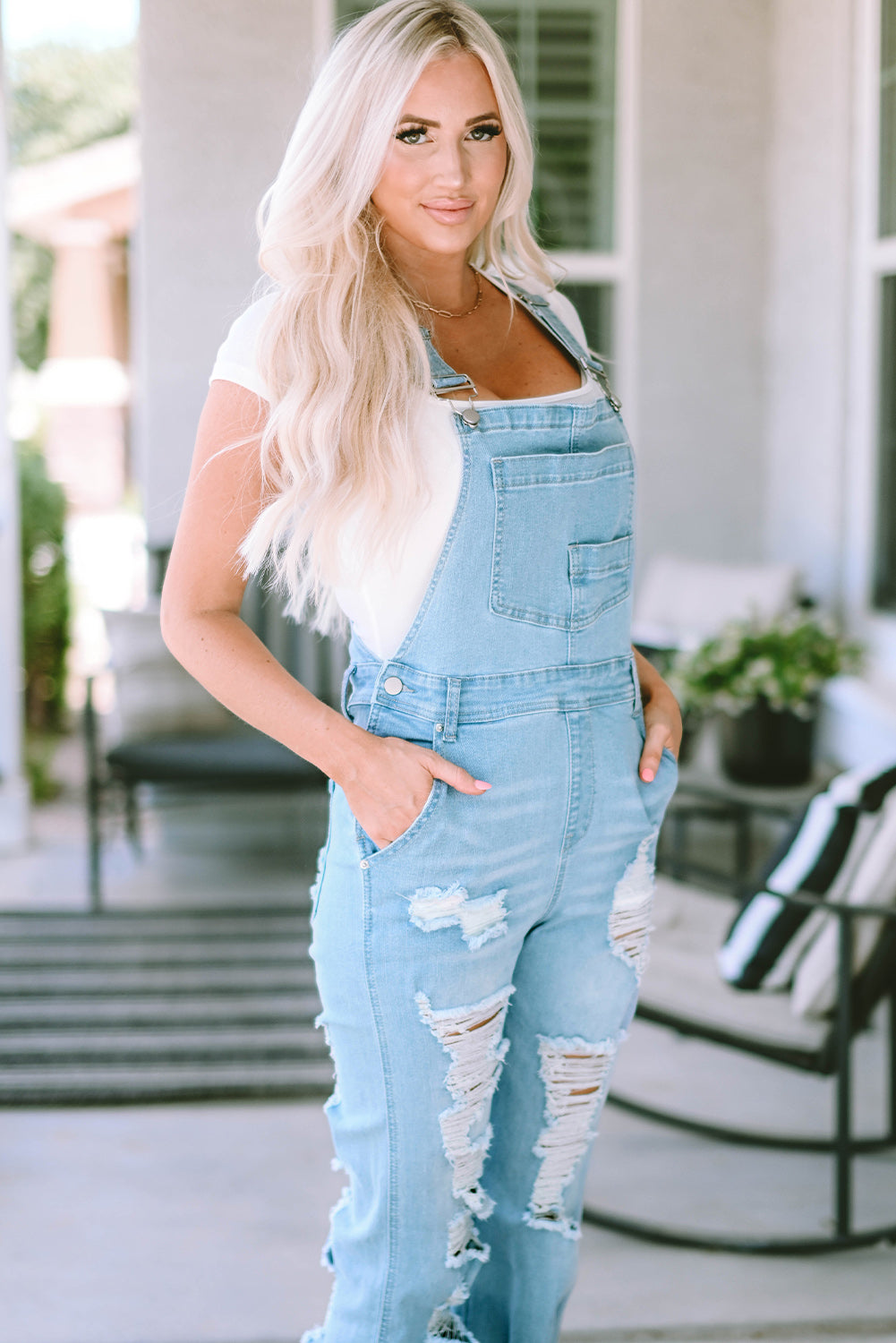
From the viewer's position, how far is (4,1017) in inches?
132

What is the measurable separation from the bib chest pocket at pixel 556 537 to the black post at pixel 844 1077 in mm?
1098

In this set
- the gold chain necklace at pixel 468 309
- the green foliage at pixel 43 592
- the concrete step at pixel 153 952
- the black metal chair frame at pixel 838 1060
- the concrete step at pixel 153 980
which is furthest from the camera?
the green foliage at pixel 43 592

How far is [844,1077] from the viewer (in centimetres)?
228

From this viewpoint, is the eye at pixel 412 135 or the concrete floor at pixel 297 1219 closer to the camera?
the eye at pixel 412 135

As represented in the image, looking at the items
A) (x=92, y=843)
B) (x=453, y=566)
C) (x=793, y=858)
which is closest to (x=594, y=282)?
(x=92, y=843)

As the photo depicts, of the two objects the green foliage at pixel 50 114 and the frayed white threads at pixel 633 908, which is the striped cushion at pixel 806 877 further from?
the green foliage at pixel 50 114

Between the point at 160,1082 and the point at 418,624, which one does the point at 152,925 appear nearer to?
the point at 160,1082

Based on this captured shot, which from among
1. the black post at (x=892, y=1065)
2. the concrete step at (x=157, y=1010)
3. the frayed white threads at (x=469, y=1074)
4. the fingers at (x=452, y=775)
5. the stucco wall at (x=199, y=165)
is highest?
the stucco wall at (x=199, y=165)

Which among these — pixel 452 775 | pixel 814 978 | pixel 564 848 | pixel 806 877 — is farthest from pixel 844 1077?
pixel 452 775

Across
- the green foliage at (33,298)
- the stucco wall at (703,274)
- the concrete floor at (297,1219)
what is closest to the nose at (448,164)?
the concrete floor at (297,1219)

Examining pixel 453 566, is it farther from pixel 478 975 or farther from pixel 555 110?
pixel 555 110

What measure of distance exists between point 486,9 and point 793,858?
3846 mm

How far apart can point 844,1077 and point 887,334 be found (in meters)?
2.74

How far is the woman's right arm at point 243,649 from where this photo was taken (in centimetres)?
126
